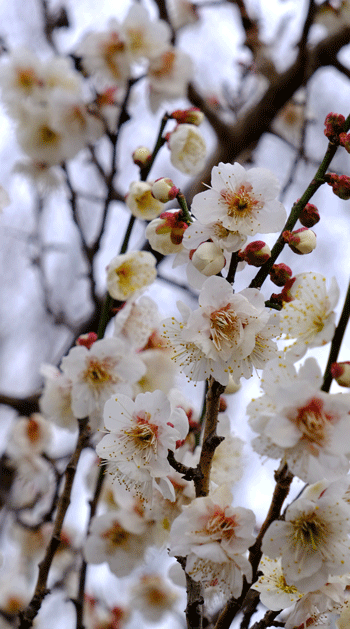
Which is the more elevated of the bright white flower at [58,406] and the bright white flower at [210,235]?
the bright white flower at [210,235]

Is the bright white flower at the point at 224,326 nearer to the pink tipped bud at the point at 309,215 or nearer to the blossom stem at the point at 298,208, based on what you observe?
the blossom stem at the point at 298,208

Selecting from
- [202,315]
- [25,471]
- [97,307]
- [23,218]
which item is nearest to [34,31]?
[23,218]

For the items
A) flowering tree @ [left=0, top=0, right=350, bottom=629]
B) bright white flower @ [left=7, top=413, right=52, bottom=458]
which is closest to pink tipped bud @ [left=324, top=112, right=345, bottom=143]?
flowering tree @ [left=0, top=0, right=350, bottom=629]

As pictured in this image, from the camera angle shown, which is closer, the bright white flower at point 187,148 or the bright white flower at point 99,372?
the bright white flower at point 99,372

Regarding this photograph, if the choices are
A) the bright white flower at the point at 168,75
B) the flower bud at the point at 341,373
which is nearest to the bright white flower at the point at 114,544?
the flower bud at the point at 341,373

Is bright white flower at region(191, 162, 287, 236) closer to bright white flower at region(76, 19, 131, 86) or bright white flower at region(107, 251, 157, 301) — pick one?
bright white flower at region(107, 251, 157, 301)

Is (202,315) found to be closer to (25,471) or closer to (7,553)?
(25,471)

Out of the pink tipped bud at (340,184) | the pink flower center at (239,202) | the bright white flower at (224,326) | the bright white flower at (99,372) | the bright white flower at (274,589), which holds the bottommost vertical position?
the bright white flower at (99,372)
